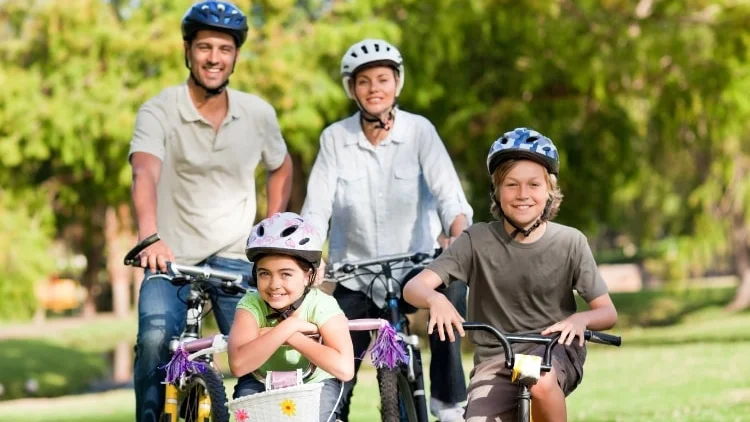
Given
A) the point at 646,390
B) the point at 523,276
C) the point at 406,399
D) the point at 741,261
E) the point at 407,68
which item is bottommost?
the point at 646,390

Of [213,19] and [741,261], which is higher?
[213,19]

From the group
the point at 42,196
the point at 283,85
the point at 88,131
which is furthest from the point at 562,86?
the point at 42,196

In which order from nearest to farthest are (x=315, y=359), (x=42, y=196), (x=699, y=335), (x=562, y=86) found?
(x=315, y=359)
(x=562, y=86)
(x=42, y=196)
(x=699, y=335)

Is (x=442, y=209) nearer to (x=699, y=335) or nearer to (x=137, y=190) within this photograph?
(x=137, y=190)

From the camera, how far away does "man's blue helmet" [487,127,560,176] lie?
16.8 ft

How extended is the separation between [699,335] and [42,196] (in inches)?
545

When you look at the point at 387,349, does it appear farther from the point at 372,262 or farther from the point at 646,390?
the point at 646,390

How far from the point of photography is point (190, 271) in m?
5.69

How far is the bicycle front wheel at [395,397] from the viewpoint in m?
5.64

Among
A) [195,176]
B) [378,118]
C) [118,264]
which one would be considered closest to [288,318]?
[195,176]

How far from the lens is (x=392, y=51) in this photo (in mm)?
6492

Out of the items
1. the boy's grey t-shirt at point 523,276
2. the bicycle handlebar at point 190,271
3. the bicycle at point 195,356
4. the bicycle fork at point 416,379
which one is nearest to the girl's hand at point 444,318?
the boy's grey t-shirt at point 523,276

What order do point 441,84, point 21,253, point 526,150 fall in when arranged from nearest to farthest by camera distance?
point 526,150
point 441,84
point 21,253

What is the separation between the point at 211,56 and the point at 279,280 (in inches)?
68.9
